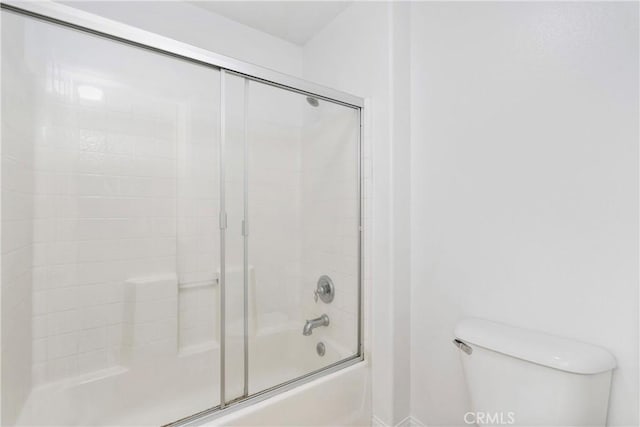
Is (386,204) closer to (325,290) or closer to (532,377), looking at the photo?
(325,290)

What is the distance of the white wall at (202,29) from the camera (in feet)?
4.90

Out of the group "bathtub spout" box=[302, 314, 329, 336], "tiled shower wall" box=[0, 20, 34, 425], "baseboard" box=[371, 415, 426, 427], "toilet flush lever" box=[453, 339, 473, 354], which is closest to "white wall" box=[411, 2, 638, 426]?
"baseboard" box=[371, 415, 426, 427]

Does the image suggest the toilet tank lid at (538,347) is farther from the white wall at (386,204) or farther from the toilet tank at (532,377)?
the white wall at (386,204)

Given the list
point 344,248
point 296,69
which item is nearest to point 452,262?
point 344,248

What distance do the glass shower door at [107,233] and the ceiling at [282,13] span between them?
69cm

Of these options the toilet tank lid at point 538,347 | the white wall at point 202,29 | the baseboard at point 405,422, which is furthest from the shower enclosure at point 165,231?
the toilet tank lid at point 538,347

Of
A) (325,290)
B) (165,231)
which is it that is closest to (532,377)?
(325,290)

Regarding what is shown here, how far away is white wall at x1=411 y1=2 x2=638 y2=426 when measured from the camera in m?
0.91

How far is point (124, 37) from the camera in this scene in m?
0.96

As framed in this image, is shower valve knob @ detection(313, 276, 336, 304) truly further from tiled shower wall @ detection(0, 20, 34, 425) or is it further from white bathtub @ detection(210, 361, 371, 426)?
tiled shower wall @ detection(0, 20, 34, 425)

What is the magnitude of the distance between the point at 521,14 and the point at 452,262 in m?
0.96

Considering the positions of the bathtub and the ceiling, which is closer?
the bathtub

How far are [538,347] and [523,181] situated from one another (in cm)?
55

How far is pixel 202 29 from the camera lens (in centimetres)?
170
